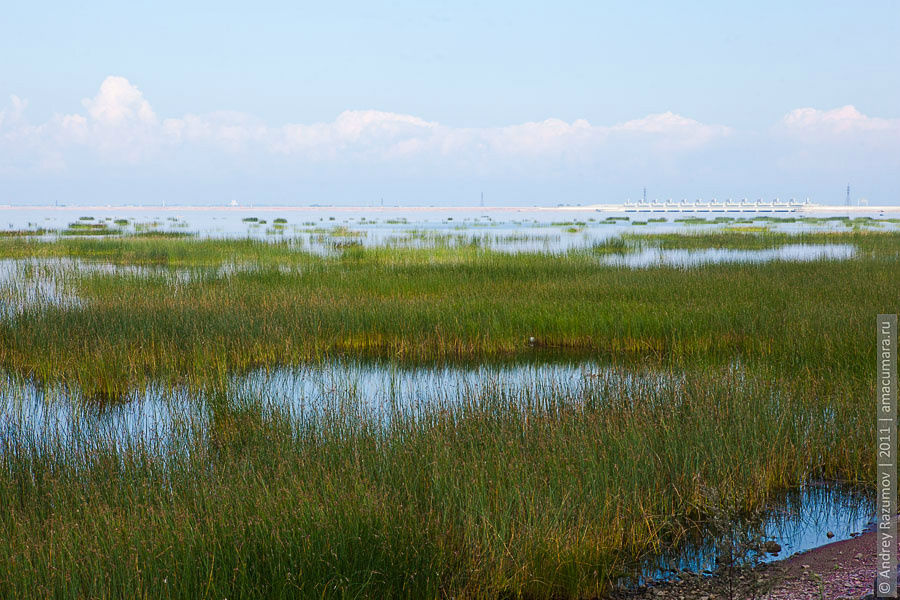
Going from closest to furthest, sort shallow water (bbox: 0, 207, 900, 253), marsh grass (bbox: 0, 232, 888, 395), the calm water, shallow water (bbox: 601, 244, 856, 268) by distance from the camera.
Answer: the calm water → marsh grass (bbox: 0, 232, 888, 395) → shallow water (bbox: 601, 244, 856, 268) → shallow water (bbox: 0, 207, 900, 253)

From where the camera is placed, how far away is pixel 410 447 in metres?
5.60

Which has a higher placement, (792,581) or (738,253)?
(738,253)

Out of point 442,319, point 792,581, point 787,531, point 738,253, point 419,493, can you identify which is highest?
point 738,253

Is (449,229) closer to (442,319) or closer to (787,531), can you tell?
(442,319)

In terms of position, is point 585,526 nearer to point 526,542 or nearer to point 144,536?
point 526,542

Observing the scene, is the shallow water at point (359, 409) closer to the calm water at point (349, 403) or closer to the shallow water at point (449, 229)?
the calm water at point (349, 403)

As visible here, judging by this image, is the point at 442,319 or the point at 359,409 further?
the point at 442,319

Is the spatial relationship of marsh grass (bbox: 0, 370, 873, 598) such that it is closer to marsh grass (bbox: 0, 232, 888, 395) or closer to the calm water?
the calm water

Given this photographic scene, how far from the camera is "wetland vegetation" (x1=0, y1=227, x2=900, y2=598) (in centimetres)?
408

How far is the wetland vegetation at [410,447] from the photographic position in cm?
408

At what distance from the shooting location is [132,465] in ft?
17.7

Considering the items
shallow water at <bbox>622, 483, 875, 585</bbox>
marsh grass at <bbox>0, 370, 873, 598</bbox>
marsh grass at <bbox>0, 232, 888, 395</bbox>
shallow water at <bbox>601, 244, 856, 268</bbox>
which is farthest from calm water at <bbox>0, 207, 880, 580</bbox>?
shallow water at <bbox>601, 244, 856, 268</bbox>

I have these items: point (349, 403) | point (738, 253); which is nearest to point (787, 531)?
point (349, 403)

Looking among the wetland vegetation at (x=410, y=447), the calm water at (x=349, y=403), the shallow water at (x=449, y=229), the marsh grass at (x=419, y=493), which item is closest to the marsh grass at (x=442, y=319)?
the wetland vegetation at (x=410, y=447)
